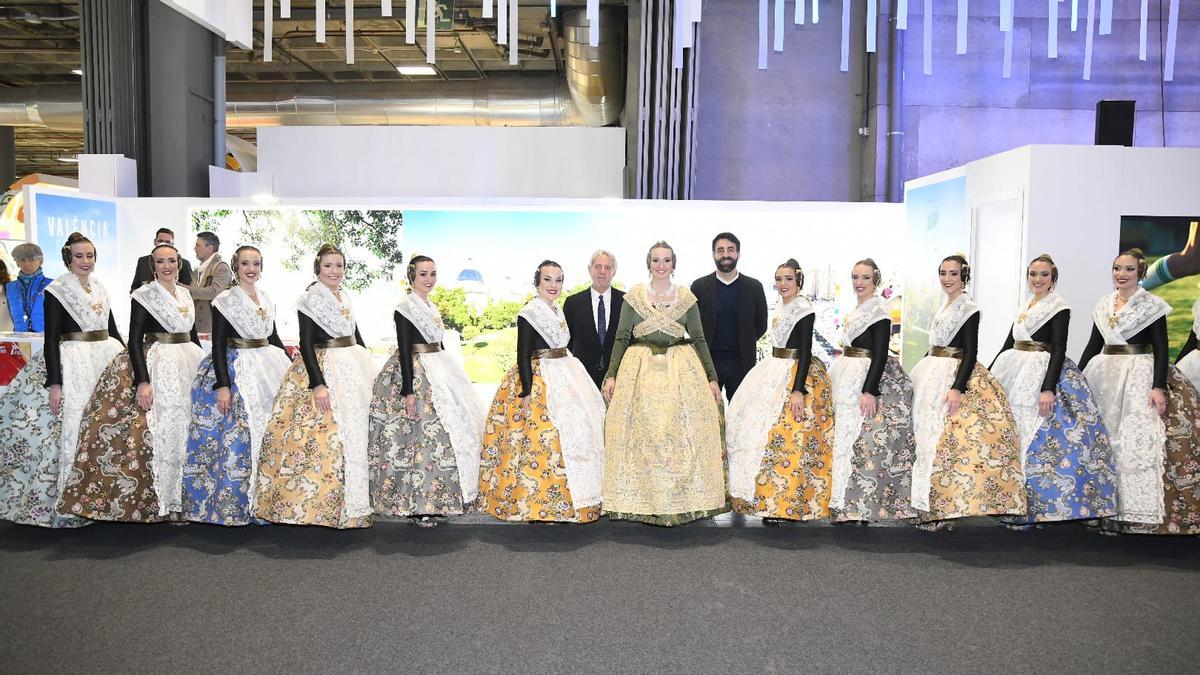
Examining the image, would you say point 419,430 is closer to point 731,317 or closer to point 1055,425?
point 731,317

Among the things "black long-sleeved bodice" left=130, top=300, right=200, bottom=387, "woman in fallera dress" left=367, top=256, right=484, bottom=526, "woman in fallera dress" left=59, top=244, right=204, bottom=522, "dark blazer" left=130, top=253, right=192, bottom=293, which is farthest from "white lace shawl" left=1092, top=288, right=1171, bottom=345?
"dark blazer" left=130, top=253, right=192, bottom=293

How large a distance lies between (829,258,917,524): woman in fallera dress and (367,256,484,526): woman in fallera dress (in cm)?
177

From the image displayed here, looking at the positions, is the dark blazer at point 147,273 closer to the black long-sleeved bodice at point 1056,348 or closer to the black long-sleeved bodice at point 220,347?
the black long-sleeved bodice at point 220,347

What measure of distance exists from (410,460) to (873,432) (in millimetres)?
2191

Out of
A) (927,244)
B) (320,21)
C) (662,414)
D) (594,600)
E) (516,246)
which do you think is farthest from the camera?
(516,246)

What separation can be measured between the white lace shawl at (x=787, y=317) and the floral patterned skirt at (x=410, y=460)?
5.55 feet

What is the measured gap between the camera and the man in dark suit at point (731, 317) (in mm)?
5434

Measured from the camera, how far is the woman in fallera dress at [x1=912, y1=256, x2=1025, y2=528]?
4.37 m

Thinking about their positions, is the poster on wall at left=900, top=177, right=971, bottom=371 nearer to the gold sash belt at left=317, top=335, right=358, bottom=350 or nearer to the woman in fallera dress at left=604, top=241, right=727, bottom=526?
the woman in fallera dress at left=604, top=241, right=727, bottom=526

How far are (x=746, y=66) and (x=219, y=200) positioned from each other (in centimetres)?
491

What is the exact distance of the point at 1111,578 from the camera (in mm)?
4082

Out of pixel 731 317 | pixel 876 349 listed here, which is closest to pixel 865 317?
pixel 876 349

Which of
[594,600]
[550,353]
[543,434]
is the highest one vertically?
[550,353]

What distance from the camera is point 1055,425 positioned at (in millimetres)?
4520
